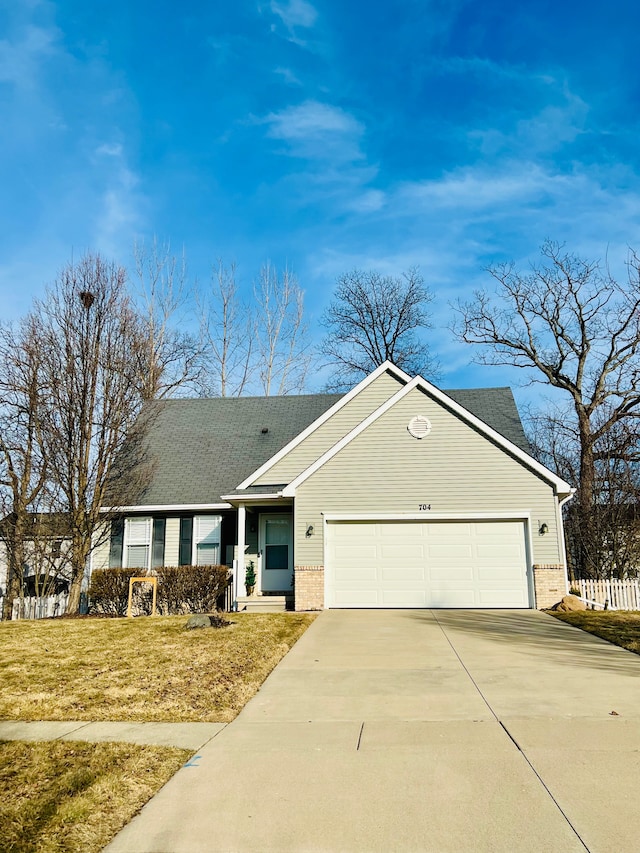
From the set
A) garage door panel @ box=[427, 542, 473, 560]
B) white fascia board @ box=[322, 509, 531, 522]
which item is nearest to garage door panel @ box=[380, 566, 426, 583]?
garage door panel @ box=[427, 542, 473, 560]

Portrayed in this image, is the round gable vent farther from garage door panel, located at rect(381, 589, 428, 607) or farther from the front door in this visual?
the front door

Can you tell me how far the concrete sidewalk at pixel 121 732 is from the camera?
616 centimetres

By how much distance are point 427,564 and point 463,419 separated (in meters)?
3.77

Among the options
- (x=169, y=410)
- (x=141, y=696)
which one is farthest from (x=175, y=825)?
(x=169, y=410)

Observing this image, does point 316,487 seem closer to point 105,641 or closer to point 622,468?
point 105,641

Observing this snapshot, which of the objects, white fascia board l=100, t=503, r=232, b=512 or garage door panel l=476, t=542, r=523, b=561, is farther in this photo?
white fascia board l=100, t=503, r=232, b=512

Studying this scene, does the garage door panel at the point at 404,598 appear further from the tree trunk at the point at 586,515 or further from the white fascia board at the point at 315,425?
the tree trunk at the point at 586,515

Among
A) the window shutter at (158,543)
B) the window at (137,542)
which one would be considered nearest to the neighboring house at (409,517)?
the window shutter at (158,543)

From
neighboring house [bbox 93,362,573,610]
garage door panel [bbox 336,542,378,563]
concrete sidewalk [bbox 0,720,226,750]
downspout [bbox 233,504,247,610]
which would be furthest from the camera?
downspout [bbox 233,504,247,610]

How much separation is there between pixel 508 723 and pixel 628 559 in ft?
53.4

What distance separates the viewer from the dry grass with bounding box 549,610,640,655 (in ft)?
37.0

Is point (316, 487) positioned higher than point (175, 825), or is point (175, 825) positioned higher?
point (316, 487)

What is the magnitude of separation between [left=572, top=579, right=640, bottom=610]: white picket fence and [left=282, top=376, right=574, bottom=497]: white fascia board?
2552 millimetres

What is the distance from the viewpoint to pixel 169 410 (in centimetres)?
2320
